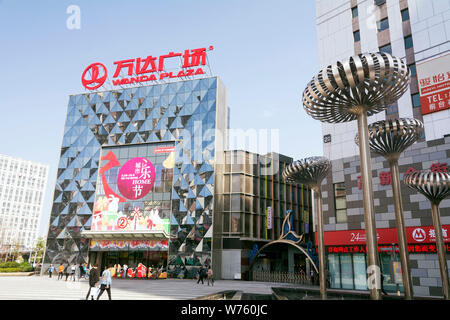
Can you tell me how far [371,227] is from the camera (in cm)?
1016

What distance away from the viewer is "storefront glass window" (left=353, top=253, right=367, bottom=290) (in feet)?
87.0

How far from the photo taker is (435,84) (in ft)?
81.3

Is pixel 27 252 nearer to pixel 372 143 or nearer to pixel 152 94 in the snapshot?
pixel 152 94

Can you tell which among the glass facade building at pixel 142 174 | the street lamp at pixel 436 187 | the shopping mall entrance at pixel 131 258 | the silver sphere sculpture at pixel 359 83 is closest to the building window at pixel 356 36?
the glass facade building at pixel 142 174

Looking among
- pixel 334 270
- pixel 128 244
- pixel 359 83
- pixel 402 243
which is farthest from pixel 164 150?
pixel 359 83

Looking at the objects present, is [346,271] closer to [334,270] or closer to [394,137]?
[334,270]

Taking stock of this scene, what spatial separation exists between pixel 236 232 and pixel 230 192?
500 cm

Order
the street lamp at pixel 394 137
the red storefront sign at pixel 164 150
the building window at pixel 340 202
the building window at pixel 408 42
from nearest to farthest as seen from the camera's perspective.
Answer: the street lamp at pixel 394 137, the building window at pixel 408 42, the building window at pixel 340 202, the red storefront sign at pixel 164 150

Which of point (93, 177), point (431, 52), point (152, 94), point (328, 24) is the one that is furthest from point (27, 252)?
point (431, 52)

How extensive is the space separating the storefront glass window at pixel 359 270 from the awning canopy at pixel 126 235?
68.5ft

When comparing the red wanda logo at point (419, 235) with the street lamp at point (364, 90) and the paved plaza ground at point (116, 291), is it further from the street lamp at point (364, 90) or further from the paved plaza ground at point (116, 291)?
the street lamp at point (364, 90)

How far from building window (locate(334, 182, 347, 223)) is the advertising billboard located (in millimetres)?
20175

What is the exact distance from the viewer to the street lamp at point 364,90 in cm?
1042

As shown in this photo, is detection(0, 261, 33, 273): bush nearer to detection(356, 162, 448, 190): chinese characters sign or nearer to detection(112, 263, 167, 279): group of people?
detection(112, 263, 167, 279): group of people
